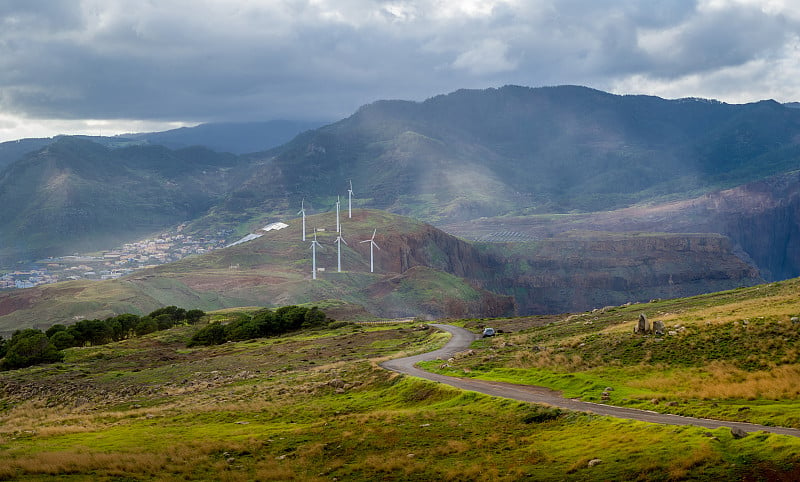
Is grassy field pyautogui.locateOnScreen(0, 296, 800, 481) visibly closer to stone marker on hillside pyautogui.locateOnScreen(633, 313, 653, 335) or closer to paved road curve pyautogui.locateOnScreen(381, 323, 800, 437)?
paved road curve pyautogui.locateOnScreen(381, 323, 800, 437)

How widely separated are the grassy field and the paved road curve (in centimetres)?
170

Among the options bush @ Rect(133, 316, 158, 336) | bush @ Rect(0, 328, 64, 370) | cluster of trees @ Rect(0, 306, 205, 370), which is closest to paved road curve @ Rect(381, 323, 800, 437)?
bush @ Rect(0, 328, 64, 370)

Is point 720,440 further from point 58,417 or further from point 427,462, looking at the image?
point 58,417

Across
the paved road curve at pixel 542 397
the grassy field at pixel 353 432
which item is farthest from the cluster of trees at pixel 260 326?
the paved road curve at pixel 542 397

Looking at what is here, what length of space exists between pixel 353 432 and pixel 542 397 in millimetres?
11421

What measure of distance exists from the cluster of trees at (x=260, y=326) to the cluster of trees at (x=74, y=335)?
21180mm

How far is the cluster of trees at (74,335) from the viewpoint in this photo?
93.2 m

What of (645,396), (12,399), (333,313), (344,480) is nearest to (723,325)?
(645,396)

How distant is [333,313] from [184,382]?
90.1m

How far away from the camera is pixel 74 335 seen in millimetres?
122938

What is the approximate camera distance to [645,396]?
38938 millimetres

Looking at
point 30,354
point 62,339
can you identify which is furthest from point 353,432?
point 62,339

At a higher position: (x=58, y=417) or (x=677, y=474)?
(x=677, y=474)

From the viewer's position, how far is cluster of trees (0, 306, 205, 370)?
9319cm
